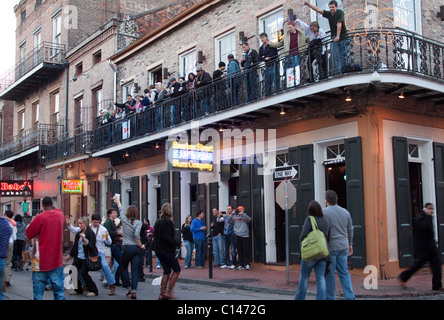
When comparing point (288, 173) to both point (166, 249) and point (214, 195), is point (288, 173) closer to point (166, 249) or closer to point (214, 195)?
point (166, 249)

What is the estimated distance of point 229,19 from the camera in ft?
57.4

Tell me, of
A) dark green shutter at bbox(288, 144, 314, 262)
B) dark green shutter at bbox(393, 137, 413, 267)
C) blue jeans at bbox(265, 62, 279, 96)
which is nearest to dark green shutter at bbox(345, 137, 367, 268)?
dark green shutter at bbox(393, 137, 413, 267)

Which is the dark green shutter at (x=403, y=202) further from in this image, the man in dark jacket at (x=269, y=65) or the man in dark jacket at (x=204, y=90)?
the man in dark jacket at (x=204, y=90)

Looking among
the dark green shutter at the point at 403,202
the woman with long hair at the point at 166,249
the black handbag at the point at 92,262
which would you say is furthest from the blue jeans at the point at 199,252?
the woman with long hair at the point at 166,249

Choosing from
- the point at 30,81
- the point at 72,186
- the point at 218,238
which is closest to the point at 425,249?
the point at 218,238

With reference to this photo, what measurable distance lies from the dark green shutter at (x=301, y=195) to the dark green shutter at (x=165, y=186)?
6.55 metres

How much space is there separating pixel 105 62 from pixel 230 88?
10.9m

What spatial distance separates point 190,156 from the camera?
16172mm

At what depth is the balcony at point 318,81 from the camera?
12203 mm

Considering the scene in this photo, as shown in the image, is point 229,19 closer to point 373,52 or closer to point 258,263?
point 373,52

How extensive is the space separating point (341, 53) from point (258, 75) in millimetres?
2851

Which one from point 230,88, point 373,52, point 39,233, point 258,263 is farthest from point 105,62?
point 39,233

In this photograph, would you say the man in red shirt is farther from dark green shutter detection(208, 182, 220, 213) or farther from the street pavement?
dark green shutter detection(208, 182, 220, 213)

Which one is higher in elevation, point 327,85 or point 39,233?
point 327,85
